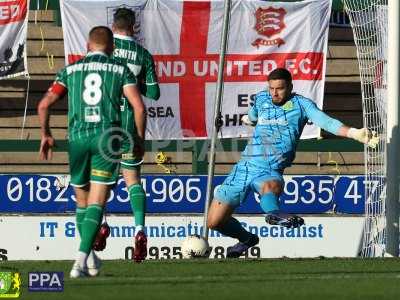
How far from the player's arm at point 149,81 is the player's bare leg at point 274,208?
1415mm

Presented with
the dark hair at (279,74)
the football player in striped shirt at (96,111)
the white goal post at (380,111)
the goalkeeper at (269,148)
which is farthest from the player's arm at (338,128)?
the football player in striped shirt at (96,111)

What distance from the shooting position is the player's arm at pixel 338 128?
11.9 metres

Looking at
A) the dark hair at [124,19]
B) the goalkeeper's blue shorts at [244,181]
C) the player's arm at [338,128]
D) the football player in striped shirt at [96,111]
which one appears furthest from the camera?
the goalkeeper's blue shorts at [244,181]

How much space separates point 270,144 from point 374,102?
296cm

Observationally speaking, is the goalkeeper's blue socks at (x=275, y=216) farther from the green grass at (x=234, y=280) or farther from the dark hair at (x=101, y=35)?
the dark hair at (x=101, y=35)

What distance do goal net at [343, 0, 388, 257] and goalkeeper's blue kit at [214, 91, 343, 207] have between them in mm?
1793

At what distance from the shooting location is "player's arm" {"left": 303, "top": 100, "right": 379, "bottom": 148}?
11.9 meters

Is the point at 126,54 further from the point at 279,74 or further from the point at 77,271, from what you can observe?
the point at 77,271

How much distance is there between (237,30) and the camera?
54.4 ft

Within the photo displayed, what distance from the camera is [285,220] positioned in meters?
12.4

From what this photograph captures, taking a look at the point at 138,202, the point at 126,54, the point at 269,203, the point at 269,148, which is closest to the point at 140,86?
the point at 126,54

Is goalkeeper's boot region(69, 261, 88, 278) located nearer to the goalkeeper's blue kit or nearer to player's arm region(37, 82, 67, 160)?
player's arm region(37, 82, 67, 160)

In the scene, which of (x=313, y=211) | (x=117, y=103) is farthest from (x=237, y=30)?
(x=117, y=103)

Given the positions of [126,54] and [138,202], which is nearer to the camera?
[138,202]
